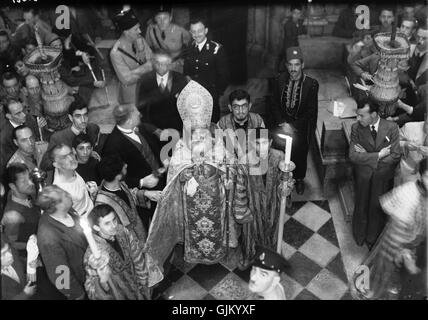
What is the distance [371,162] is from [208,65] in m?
2.53

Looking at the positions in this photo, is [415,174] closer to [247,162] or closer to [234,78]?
[247,162]

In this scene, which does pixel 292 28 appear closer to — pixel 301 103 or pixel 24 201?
pixel 301 103

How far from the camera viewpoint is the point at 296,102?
688 cm

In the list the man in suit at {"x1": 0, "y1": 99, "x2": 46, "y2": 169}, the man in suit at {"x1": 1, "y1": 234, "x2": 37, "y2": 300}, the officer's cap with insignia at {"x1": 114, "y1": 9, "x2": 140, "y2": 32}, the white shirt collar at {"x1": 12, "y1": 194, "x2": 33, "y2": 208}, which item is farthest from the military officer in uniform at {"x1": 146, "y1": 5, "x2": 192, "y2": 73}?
the man in suit at {"x1": 1, "y1": 234, "x2": 37, "y2": 300}

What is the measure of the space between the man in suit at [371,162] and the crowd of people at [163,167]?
0.01m

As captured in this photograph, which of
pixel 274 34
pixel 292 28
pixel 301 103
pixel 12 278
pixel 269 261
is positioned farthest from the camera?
pixel 274 34

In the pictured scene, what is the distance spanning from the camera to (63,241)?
5.07 meters

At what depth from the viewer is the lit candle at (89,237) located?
431 centimetres

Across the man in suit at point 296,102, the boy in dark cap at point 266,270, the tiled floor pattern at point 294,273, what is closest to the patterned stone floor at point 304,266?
the tiled floor pattern at point 294,273

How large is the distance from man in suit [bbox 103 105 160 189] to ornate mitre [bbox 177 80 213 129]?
23.6 inches

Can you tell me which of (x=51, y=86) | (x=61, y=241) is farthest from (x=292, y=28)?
(x=61, y=241)

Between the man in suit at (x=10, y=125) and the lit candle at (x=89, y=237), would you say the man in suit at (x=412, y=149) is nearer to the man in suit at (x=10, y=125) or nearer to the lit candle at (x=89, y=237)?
the lit candle at (x=89, y=237)

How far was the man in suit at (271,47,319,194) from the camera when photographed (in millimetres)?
6730
